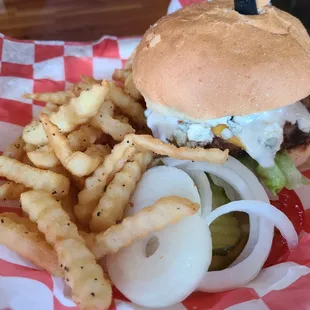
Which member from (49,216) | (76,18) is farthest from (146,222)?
(76,18)

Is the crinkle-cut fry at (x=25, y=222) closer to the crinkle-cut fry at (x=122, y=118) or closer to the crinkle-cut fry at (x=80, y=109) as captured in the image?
the crinkle-cut fry at (x=80, y=109)

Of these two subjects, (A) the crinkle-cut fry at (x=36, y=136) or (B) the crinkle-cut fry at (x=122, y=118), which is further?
(B) the crinkle-cut fry at (x=122, y=118)

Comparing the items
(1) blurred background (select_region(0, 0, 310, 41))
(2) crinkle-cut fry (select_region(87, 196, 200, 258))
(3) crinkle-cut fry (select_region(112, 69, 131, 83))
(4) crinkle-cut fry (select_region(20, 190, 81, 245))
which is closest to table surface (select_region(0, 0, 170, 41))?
(1) blurred background (select_region(0, 0, 310, 41))

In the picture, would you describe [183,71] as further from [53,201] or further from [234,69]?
[53,201]

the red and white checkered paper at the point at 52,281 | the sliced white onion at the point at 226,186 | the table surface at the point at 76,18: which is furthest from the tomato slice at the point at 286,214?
the table surface at the point at 76,18

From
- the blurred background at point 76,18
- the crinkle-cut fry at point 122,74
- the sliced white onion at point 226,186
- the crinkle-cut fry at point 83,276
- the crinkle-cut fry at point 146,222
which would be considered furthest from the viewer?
the blurred background at point 76,18

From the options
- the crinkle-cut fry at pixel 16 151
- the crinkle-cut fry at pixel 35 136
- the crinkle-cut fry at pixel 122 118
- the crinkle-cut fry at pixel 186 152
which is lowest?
the crinkle-cut fry at pixel 16 151

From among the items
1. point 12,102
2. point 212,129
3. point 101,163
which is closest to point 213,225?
point 212,129
